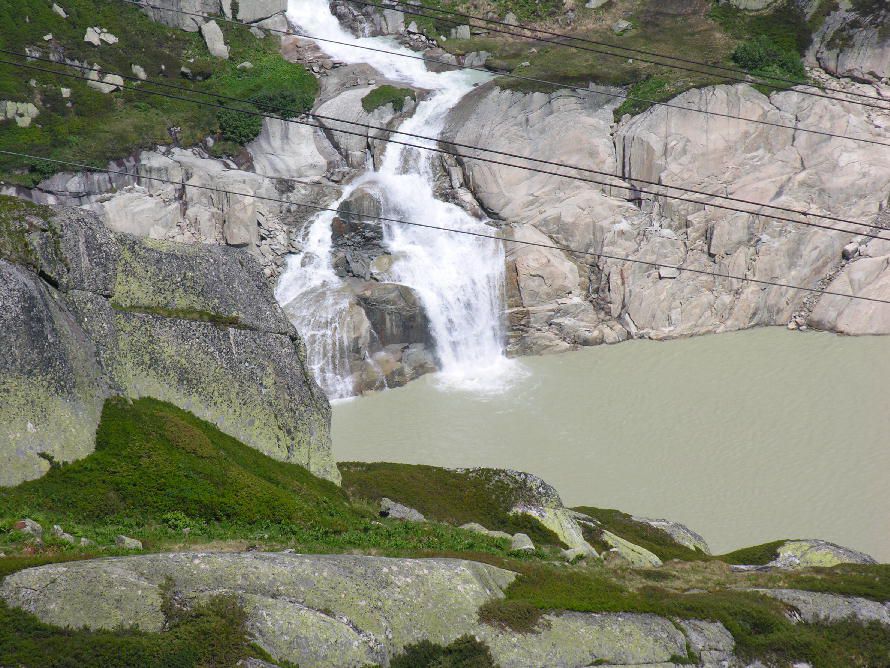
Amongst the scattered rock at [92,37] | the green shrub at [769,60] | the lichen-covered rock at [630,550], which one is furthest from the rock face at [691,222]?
the scattered rock at [92,37]

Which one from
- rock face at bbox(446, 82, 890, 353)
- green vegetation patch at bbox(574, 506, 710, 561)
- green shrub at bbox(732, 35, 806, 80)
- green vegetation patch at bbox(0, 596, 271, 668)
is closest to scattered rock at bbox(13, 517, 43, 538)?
green vegetation patch at bbox(0, 596, 271, 668)

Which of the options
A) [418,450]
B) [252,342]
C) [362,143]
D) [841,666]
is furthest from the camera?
[362,143]

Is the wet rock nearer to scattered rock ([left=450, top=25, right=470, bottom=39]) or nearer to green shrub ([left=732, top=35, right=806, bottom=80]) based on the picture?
green shrub ([left=732, top=35, right=806, bottom=80])

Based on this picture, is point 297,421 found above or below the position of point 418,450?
above

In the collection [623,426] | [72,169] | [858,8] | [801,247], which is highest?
[858,8]

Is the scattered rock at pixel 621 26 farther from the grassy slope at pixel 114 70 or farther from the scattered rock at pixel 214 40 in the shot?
the scattered rock at pixel 214 40

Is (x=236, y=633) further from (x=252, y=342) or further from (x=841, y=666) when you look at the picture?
(x=252, y=342)

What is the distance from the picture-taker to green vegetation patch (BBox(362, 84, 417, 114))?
238 ft

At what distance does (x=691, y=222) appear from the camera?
64562 mm

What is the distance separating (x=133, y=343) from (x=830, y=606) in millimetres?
21513

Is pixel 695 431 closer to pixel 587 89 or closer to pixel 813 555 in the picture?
pixel 813 555

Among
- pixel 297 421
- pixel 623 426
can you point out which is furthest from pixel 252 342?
pixel 623 426

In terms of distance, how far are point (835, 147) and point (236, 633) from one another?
60672 mm

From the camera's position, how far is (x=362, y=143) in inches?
2776
